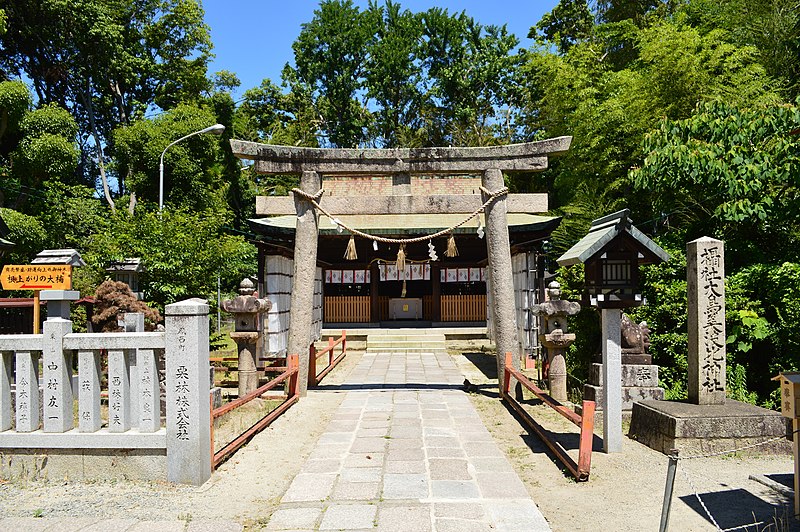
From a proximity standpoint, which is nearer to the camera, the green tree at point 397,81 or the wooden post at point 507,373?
the wooden post at point 507,373

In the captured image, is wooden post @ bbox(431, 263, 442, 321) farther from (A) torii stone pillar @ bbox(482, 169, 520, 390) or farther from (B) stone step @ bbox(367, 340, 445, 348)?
(A) torii stone pillar @ bbox(482, 169, 520, 390)

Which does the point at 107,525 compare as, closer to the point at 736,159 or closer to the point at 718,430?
the point at 718,430

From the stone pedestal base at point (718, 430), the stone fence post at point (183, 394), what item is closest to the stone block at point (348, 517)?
the stone fence post at point (183, 394)

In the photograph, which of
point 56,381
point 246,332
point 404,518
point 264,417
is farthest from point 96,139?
point 404,518

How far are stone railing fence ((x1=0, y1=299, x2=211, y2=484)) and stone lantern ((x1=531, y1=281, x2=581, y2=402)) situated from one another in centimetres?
611

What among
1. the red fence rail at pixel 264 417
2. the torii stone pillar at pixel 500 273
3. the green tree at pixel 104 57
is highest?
the green tree at pixel 104 57

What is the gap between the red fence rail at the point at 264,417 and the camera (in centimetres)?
565

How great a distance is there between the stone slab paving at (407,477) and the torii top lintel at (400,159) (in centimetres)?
408

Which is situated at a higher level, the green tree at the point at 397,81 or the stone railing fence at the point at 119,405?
the green tree at the point at 397,81

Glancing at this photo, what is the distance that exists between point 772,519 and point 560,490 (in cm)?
164

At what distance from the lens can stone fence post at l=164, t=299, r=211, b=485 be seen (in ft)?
16.7

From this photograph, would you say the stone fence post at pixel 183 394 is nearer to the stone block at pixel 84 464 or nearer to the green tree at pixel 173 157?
the stone block at pixel 84 464

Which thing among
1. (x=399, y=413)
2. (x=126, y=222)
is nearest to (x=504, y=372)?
(x=399, y=413)

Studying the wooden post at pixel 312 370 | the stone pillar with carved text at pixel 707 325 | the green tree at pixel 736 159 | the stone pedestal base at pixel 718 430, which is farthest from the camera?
the wooden post at pixel 312 370
